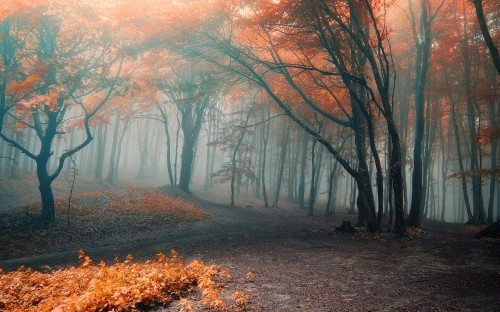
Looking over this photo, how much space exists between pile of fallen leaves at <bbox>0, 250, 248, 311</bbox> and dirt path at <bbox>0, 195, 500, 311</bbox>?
14.9 inches

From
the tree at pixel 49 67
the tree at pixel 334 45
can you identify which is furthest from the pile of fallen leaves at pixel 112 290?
the tree at pixel 49 67

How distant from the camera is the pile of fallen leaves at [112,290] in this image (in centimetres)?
402

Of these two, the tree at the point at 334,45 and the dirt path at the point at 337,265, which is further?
the tree at the point at 334,45

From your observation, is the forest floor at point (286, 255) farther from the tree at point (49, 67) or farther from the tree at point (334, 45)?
the tree at point (334, 45)

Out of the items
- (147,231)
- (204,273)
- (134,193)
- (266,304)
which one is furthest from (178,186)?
(266,304)

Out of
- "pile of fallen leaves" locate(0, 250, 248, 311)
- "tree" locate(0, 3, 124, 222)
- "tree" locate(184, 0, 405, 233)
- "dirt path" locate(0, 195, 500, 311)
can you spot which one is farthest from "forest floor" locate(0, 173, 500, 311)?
"tree" locate(184, 0, 405, 233)

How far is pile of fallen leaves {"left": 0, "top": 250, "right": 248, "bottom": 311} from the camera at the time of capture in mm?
4016

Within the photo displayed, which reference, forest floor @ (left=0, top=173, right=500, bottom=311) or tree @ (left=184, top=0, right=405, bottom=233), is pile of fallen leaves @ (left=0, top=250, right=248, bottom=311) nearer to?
forest floor @ (left=0, top=173, right=500, bottom=311)

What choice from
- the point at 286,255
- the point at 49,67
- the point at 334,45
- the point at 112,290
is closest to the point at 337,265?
the point at 286,255

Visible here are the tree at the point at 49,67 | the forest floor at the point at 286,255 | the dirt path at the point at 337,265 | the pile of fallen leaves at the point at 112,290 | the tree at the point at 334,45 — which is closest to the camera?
the pile of fallen leaves at the point at 112,290

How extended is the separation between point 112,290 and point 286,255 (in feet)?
16.4

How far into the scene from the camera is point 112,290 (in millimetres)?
4195

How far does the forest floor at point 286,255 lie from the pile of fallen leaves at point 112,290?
12.0 inches

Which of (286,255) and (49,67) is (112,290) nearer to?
(286,255)
